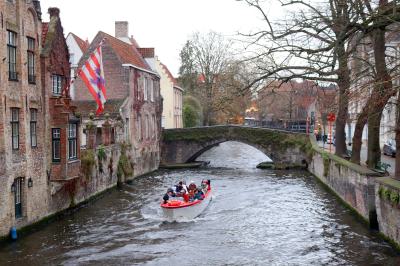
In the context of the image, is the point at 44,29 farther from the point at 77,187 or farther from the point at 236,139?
the point at 236,139

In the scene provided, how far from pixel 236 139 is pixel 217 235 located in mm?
24465

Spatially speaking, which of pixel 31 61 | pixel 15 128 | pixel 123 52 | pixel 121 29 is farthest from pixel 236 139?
pixel 15 128

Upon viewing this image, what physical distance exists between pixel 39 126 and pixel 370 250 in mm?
12664

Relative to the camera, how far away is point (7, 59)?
58.1ft

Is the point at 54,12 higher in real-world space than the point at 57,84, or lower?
higher

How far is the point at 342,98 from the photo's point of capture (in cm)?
1881

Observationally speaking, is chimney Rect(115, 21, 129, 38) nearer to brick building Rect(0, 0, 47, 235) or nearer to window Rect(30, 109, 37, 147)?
brick building Rect(0, 0, 47, 235)

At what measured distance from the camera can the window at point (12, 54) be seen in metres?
17.9

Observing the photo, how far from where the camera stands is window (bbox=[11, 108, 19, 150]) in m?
18.0

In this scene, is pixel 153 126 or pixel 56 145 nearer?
pixel 56 145

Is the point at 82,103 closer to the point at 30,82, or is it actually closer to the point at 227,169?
the point at 227,169

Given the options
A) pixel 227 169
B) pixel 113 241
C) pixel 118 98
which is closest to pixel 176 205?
pixel 113 241

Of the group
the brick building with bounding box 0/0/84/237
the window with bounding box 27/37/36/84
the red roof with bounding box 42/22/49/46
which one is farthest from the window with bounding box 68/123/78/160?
the red roof with bounding box 42/22/49/46

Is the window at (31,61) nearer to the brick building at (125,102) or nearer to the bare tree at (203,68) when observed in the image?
the brick building at (125,102)
